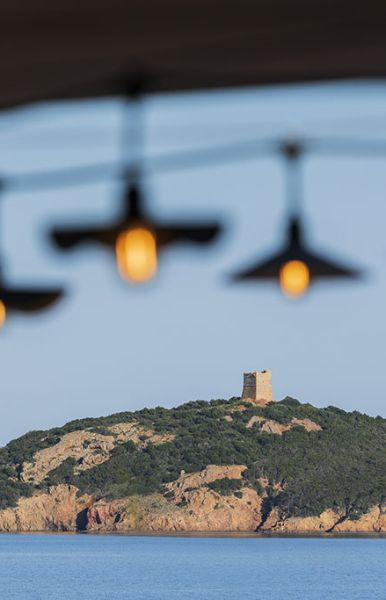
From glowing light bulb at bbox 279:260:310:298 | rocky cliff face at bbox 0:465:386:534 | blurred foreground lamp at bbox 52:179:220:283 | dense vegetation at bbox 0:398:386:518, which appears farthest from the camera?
rocky cliff face at bbox 0:465:386:534

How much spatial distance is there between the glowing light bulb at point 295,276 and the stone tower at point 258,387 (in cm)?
11550

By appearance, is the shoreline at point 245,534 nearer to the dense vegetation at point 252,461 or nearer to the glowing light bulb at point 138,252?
the dense vegetation at point 252,461

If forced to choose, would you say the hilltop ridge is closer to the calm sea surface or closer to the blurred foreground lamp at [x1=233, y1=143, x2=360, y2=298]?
the calm sea surface

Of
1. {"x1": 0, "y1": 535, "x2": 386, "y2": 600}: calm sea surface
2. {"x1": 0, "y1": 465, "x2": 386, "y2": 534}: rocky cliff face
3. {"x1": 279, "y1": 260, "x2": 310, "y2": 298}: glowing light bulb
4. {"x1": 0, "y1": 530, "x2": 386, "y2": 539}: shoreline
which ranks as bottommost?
{"x1": 0, "y1": 535, "x2": 386, "y2": 600}: calm sea surface

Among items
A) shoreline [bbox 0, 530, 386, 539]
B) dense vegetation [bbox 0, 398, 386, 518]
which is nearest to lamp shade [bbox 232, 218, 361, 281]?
dense vegetation [bbox 0, 398, 386, 518]

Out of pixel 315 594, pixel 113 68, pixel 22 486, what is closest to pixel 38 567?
pixel 22 486

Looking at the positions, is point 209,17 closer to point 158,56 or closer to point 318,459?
point 158,56

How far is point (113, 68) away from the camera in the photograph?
6.79 m

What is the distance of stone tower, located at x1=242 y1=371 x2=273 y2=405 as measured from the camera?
12150cm

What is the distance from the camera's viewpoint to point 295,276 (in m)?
5.16

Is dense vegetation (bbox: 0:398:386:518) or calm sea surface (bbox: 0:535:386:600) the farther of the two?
dense vegetation (bbox: 0:398:386:518)

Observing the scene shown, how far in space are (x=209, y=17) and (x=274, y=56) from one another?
0.60m

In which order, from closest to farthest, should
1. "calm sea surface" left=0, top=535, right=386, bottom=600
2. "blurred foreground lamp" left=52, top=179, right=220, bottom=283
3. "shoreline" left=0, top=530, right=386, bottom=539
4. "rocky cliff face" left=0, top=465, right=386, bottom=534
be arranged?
"blurred foreground lamp" left=52, top=179, right=220, bottom=283 → "calm sea surface" left=0, top=535, right=386, bottom=600 → "rocky cliff face" left=0, top=465, right=386, bottom=534 → "shoreline" left=0, top=530, right=386, bottom=539

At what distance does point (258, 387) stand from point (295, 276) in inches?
4646
